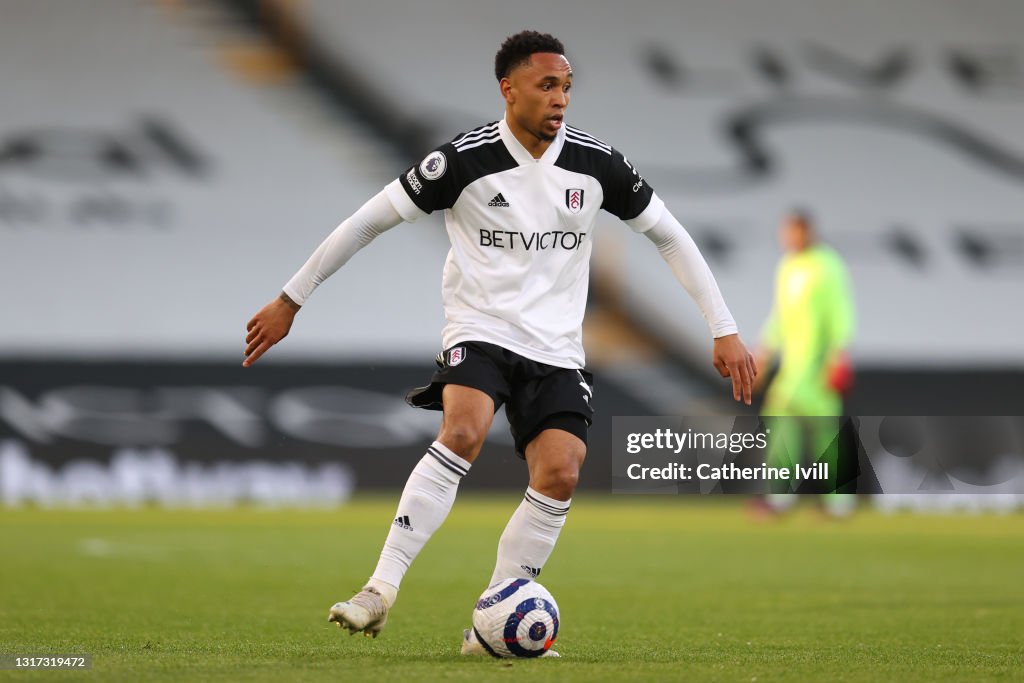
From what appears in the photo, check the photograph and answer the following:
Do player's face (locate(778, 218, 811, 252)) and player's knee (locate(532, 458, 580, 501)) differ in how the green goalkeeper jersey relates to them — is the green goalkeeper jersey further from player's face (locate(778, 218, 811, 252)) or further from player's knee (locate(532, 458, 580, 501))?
player's knee (locate(532, 458, 580, 501))

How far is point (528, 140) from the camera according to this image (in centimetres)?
497

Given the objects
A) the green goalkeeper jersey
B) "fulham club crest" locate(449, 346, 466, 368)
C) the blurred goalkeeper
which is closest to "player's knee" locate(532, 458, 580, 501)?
"fulham club crest" locate(449, 346, 466, 368)

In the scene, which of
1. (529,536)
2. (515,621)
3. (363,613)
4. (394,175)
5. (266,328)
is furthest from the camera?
(394,175)

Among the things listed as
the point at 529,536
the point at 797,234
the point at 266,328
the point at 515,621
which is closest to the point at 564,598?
the point at 529,536

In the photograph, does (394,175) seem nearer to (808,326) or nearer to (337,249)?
(808,326)

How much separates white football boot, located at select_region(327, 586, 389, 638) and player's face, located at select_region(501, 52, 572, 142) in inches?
60.5

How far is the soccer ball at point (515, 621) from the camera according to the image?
184 inches

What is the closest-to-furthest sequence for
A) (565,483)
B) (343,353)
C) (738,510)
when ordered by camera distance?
(565,483) < (738,510) < (343,353)

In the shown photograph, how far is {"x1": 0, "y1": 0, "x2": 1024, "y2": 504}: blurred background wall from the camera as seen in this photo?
16.0m

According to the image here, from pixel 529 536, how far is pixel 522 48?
5.12ft

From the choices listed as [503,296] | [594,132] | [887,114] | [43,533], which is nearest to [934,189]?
[887,114]

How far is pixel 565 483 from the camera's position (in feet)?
16.0

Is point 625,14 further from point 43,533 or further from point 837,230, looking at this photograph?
point 43,533

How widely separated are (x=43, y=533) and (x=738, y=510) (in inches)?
276
